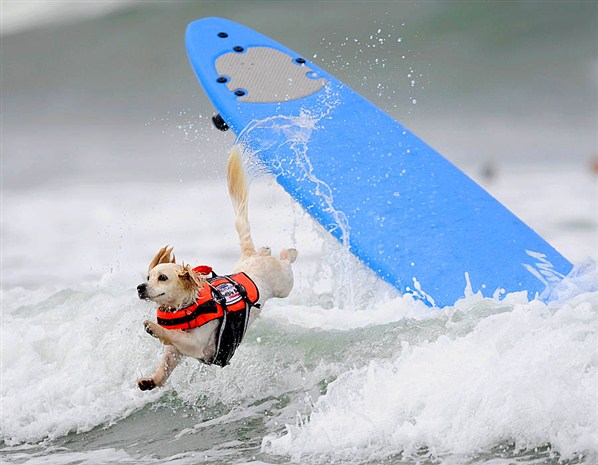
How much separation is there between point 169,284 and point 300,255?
3932 mm

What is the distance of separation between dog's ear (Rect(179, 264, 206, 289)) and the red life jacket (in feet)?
0.26

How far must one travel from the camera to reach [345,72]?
13.8m

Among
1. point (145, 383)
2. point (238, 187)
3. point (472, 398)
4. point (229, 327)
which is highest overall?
point (238, 187)

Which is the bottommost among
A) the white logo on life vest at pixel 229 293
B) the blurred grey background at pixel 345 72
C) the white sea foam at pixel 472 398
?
the white sea foam at pixel 472 398

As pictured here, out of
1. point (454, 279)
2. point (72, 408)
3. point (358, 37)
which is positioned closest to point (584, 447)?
point (454, 279)

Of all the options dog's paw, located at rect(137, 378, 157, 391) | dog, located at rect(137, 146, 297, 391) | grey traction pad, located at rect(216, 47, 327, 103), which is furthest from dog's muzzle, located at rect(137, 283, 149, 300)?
grey traction pad, located at rect(216, 47, 327, 103)

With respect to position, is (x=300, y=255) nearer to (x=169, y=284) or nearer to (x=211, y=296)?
(x=211, y=296)

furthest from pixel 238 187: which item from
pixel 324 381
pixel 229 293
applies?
pixel 324 381

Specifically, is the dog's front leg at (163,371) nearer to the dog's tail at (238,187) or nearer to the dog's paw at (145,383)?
the dog's paw at (145,383)

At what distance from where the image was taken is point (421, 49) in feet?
48.0

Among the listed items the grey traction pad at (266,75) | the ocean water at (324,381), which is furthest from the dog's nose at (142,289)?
the grey traction pad at (266,75)

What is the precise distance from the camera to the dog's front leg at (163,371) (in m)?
3.54

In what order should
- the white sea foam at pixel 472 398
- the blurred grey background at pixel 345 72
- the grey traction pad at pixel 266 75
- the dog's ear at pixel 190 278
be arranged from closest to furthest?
1. the white sea foam at pixel 472 398
2. the dog's ear at pixel 190 278
3. the grey traction pad at pixel 266 75
4. the blurred grey background at pixel 345 72

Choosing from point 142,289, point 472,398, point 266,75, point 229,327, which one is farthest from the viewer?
point 266,75
